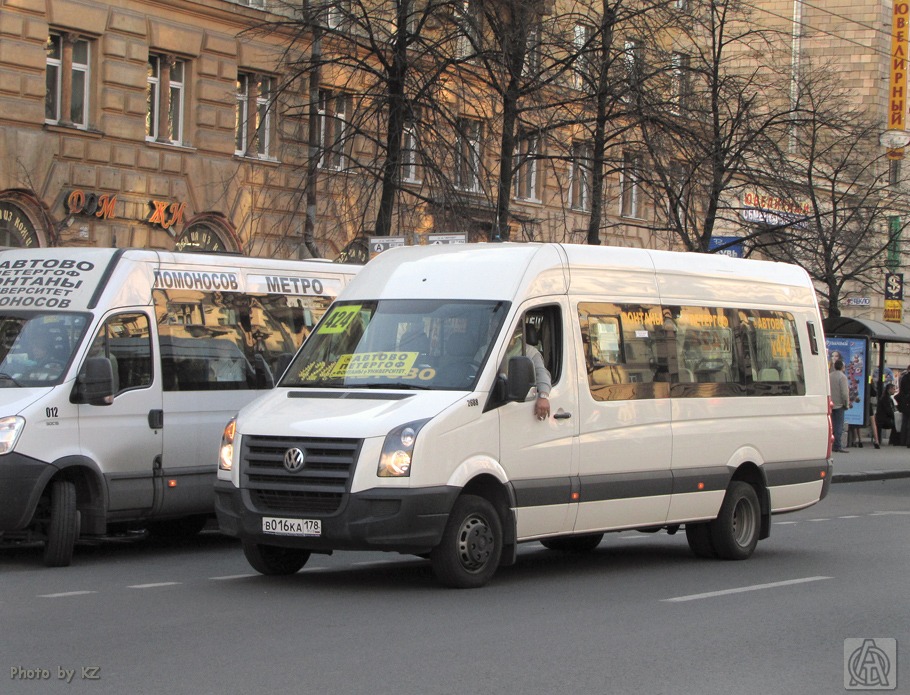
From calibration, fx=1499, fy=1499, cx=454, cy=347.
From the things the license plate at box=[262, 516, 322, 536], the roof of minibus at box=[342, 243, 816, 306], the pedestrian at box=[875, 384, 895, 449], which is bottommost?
the license plate at box=[262, 516, 322, 536]

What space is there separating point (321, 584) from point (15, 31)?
53.7ft

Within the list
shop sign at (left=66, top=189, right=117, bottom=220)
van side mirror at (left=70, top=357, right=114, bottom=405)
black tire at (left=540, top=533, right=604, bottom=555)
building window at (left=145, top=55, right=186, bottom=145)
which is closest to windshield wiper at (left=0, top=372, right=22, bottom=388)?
van side mirror at (left=70, top=357, right=114, bottom=405)

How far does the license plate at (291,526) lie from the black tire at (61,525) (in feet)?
7.65

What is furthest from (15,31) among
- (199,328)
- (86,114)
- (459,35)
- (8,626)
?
(8,626)

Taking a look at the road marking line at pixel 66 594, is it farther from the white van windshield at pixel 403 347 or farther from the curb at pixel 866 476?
the curb at pixel 866 476

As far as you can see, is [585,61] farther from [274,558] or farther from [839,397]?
[274,558]

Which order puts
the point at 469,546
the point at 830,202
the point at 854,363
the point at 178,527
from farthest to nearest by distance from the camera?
the point at 830,202
the point at 854,363
the point at 178,527
the point at 469,546

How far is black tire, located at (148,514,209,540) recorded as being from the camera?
46.4 ft

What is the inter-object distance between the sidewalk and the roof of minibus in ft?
39.7

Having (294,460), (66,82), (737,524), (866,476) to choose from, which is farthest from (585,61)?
(294,460)

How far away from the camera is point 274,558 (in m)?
11.0

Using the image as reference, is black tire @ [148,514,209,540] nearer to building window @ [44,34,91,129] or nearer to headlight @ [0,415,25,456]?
headlight @ [0,415,25,456]

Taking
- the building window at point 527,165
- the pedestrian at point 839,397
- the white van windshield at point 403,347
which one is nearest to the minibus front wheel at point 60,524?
the white van windshield at point 403,347

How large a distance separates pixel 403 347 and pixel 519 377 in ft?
3.07
